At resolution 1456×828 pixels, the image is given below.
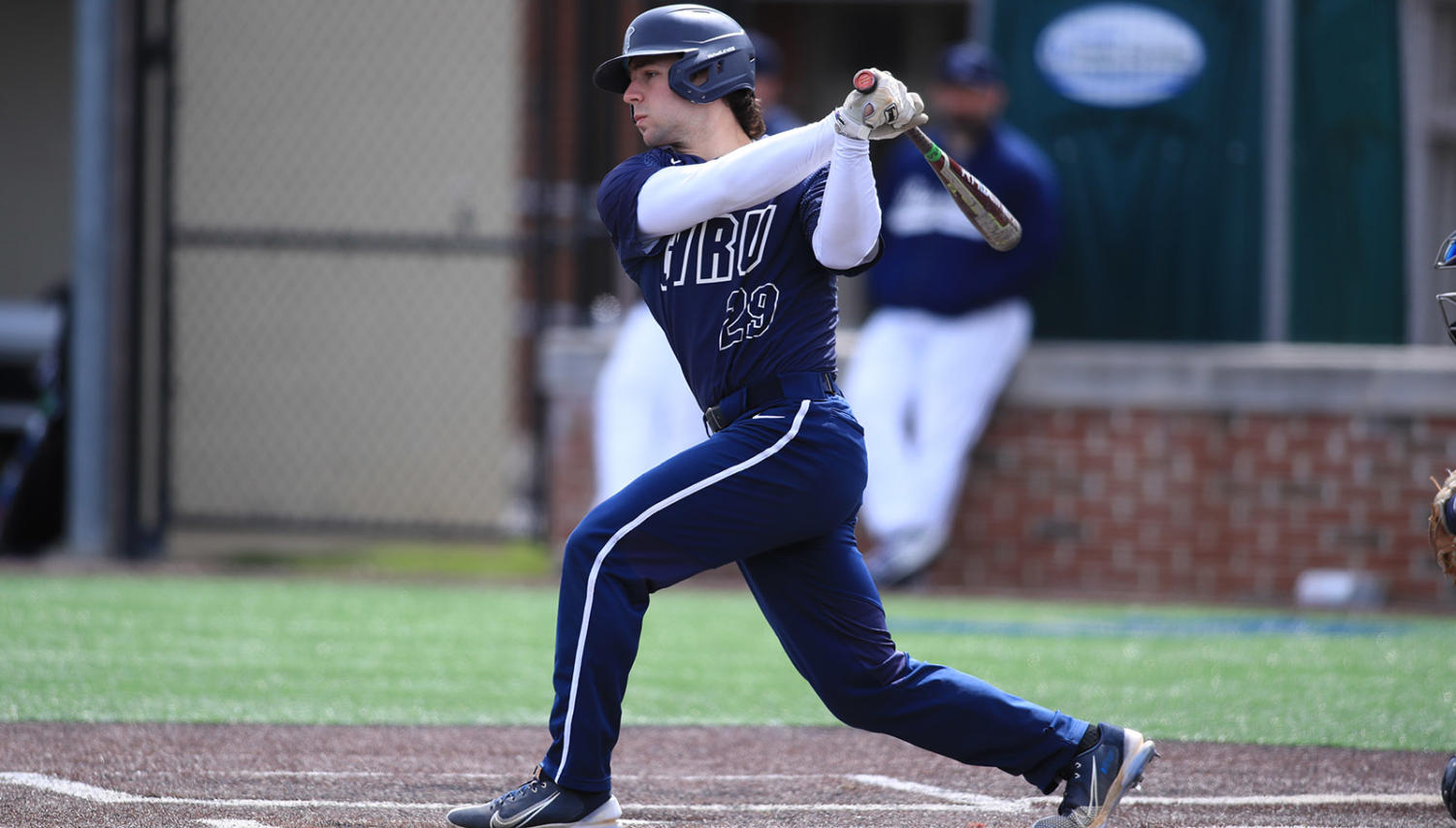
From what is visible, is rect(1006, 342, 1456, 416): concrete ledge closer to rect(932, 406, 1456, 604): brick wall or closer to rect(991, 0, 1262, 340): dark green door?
rect(932, 406, 1456, 604): brick wall

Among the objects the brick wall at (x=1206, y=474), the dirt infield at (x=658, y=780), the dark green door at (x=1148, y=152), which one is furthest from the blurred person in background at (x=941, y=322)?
the dirt infield at (x=658, y=780)

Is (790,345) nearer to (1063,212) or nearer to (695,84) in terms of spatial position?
(695,84)

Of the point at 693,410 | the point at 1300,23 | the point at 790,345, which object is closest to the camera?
the point at 790,345

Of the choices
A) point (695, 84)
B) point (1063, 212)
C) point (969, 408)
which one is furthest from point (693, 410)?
point (695, 84)

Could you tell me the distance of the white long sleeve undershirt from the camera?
14.0 ft

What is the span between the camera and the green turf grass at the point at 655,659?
6.67 m

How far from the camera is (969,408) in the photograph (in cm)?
1103

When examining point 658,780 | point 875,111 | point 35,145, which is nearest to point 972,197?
point 875,111

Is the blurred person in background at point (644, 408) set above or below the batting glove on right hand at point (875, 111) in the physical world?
below

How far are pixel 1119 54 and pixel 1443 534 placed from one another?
751 cm

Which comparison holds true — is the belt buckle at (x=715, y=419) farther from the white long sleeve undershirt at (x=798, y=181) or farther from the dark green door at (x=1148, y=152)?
the dark green door at (x=1148, y=152)

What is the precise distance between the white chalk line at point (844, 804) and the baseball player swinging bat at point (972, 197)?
4.75 feet

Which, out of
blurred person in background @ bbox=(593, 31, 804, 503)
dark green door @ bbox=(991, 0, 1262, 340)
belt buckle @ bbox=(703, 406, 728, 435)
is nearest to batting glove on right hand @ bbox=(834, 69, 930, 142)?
belt buckle @ bbox=(703, 406, 728, 435)

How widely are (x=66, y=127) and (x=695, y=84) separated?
11.8m
